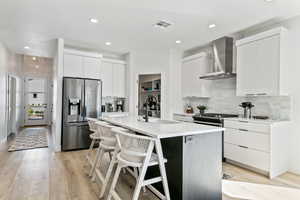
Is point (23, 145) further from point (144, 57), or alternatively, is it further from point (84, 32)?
point (144, 57)

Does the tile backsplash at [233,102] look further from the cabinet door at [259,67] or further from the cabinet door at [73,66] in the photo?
the cabinet door at [73,66]

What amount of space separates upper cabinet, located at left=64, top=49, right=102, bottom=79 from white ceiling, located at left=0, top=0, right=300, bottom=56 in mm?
351

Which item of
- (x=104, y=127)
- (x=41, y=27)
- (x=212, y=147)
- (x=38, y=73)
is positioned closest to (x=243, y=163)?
(x=212, y=147)

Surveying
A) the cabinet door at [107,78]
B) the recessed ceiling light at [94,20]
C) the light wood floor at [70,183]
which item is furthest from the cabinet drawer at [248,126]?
the cabinet door at [107,78]

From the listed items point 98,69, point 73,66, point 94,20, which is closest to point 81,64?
point 73,66

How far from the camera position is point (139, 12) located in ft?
9.88

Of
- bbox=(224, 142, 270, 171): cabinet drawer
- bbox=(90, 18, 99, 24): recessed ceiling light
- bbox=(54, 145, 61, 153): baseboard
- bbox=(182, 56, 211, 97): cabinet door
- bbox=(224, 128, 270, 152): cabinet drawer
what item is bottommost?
bbox=(54, 145, 61, 153): baseboard

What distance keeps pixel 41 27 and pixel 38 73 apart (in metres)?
5.43

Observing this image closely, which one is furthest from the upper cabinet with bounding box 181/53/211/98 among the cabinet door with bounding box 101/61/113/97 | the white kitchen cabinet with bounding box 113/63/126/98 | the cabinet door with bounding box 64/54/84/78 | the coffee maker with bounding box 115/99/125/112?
the cabinet door with bounding box 64/54/84/78

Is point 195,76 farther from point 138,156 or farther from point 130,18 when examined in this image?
point 138,156

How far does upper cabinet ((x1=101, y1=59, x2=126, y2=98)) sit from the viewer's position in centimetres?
545

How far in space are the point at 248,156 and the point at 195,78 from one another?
2.37 meters

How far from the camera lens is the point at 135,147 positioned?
1967mm

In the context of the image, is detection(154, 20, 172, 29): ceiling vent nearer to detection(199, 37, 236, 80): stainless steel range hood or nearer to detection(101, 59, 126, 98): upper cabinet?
detection(199, 37, 236, 80): stainless steel range hood
